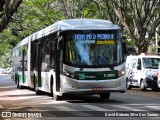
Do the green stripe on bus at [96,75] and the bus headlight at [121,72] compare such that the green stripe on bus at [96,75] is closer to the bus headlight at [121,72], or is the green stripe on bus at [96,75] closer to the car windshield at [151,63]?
the bus headlight at [121,72]

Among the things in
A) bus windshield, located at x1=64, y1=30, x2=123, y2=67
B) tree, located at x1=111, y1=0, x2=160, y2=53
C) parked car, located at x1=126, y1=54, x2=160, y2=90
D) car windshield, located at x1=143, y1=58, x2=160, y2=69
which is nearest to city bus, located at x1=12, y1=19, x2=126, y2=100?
bus windshield, located at x1=64, y1=30, x2=123, y2=67

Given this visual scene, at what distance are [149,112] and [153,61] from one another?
1396 cm

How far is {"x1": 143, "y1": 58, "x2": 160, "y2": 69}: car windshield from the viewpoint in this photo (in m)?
27.6

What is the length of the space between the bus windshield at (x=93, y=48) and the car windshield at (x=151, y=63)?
9831mm

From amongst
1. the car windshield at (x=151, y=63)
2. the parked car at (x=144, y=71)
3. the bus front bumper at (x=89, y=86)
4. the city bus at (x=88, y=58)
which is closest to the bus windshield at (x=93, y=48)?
the city bus at (x=88, y=58)

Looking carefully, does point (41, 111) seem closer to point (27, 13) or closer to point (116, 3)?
point (116, 3)

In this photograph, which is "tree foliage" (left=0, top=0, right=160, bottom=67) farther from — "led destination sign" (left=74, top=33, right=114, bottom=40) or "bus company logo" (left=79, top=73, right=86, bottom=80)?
"bus company logo" (left=79, top=73, right=86, bottom=80)

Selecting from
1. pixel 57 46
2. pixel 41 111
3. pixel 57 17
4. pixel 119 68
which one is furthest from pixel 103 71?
pixel 57 17

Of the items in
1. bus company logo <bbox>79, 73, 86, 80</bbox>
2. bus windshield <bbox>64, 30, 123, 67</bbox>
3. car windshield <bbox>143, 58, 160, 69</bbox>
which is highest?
bus windshield <bbox>64, 30, 123, 67</bbox>

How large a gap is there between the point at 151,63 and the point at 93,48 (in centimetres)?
1060

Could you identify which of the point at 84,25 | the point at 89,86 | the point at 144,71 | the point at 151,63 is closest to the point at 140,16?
the point at 151,63

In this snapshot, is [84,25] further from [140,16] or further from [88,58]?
[140,16]

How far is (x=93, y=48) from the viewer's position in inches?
701

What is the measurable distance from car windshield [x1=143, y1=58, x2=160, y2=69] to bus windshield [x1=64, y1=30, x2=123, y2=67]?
32.3ft
